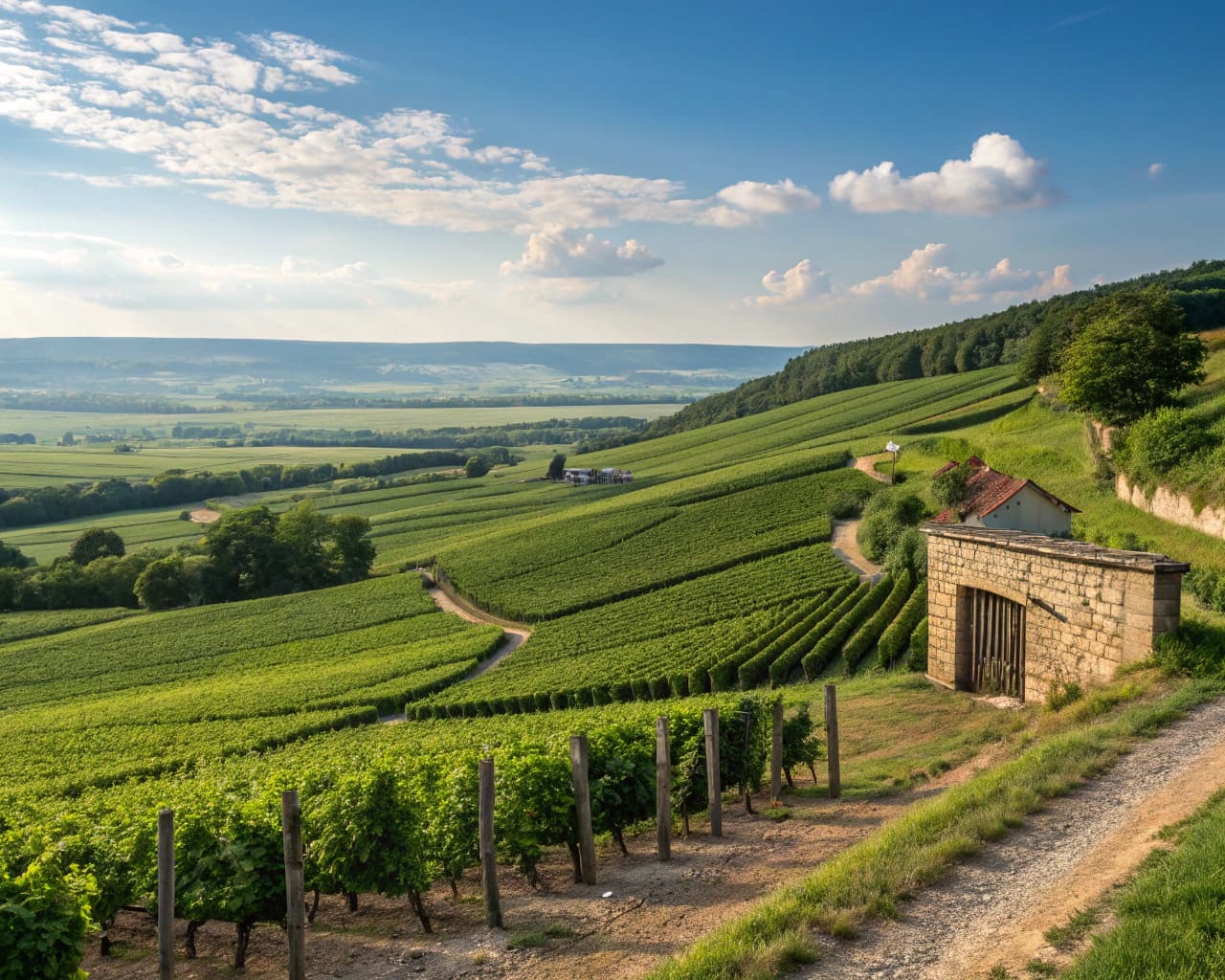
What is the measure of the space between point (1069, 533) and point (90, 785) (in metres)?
36.6

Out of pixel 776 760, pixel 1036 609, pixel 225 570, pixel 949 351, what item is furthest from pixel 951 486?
pixel 949 351

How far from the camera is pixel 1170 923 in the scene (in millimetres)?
7238

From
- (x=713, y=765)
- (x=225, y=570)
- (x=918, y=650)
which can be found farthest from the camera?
(x=225, y=570)

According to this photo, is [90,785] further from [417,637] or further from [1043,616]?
[1043,616]

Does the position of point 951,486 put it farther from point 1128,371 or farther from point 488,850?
point 488,850

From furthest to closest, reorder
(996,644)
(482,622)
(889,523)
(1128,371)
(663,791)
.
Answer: (482,622), (889,523), (1128,371), (996,644), (663,791)

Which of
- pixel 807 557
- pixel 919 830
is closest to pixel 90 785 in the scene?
pixel 919 830

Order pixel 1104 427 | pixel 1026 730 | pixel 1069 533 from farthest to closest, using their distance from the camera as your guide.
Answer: pixel 1104 427 < pixel 1069 533 < pixel 1026 730

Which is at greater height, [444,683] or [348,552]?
[348,552]

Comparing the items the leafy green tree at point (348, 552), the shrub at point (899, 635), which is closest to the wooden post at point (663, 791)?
the shrub at point (899, 635)

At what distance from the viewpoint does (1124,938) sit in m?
7.19

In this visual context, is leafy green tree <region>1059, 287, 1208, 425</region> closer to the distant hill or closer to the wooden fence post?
the distant hill

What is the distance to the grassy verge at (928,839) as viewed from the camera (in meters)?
7.92

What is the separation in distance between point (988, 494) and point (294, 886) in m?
39.3
